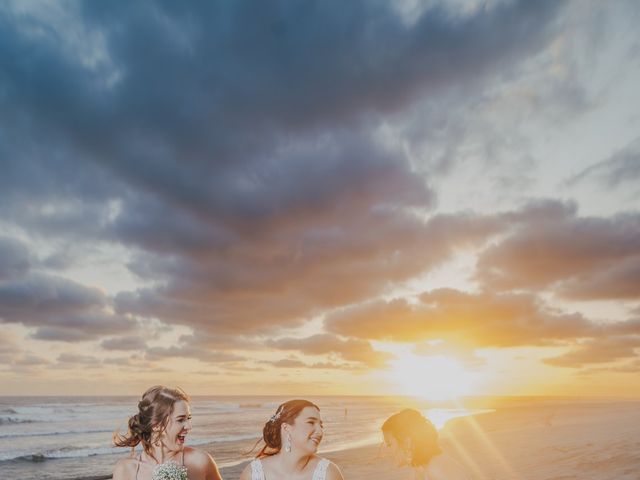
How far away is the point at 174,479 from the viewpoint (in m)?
3.38

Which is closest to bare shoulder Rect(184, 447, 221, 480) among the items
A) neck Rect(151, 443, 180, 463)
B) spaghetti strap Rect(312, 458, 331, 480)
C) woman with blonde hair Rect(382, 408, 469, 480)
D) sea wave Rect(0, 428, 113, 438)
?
neck Rect(151, 443, 180, 463)

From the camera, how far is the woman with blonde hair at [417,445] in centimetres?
555

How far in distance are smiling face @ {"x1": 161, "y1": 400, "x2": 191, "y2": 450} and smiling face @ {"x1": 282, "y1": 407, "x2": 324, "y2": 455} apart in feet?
2.53

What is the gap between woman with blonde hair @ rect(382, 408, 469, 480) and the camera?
5.55 meters

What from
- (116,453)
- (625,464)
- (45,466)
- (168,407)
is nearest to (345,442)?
(116,453)

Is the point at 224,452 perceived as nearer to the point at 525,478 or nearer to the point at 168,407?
the point at 525,478

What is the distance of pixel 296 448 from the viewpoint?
398 centimetres

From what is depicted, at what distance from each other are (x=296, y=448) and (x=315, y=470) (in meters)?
0.22

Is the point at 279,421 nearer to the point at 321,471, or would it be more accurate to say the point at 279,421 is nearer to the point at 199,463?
the point at 321,471

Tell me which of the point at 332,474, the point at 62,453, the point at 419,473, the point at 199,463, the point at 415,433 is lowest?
the point at 62,453

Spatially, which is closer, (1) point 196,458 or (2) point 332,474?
(2) point 332,474

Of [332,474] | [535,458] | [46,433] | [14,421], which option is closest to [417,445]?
[332,474]

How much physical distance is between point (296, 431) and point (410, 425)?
2058mm

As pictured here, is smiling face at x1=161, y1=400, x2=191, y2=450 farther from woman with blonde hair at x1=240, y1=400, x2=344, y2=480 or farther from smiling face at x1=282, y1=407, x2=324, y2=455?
smiling face at x1=282, y1=407, x2=324, y2=455
